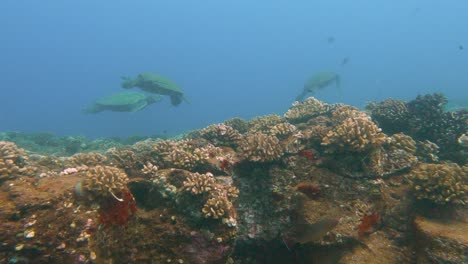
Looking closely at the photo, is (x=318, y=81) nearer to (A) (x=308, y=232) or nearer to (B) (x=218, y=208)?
(A) (x=308, y=232)

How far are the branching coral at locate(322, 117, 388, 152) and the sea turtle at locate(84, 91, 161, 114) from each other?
49.1 ft

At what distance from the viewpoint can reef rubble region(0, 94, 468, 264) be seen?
4.70m

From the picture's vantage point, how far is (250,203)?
6.76 m

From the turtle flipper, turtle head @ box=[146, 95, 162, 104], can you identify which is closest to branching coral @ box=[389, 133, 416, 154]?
turtle head @ box=[146, 95, 162, 104]

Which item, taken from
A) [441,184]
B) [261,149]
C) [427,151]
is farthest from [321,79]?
[441,184]

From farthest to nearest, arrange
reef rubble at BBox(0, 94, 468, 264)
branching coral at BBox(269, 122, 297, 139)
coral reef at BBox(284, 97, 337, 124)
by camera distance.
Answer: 1. coral reef at BBox(284, 97, 337, 124)
2. branching coral at BBox(269, 122, 297, 139)
3. reef rubble at BBox(0, 94, 468, 264)

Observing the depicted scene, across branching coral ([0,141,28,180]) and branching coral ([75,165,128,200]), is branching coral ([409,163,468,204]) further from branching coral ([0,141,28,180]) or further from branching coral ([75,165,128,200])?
branching coral ([0,141,28,180])

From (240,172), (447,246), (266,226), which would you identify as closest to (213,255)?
(266,226)

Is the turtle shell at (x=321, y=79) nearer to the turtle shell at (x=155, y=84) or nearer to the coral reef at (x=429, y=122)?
the turtle shell at (x=155, y=84)

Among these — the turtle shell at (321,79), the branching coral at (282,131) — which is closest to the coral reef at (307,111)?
the branching coral at (282,131)

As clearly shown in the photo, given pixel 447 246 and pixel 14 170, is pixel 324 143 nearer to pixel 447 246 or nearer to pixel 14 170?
pixel 447 246

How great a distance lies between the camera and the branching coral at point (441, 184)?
6.15 meters

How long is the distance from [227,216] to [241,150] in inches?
94.1

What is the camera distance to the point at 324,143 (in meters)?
7.20
